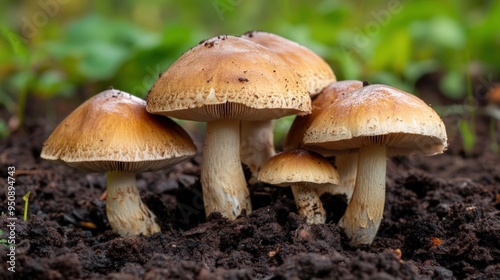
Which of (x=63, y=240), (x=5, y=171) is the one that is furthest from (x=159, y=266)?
(x=5, y=171)

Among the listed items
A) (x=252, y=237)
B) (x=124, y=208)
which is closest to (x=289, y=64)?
(x=252, y=237)

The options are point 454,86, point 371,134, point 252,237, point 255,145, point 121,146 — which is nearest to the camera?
point 371,134

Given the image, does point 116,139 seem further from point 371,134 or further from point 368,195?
point 368,195

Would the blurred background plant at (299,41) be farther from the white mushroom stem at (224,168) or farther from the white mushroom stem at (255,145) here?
the white mushroom stem at (224,168)

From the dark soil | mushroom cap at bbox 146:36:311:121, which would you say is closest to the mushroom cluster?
mushroom cap at bbox 146:36:311:121

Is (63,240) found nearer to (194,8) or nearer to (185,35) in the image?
(185,35)

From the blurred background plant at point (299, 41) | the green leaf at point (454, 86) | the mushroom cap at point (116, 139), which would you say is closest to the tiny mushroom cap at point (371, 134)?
the mushroom cap at point (116, 139)
